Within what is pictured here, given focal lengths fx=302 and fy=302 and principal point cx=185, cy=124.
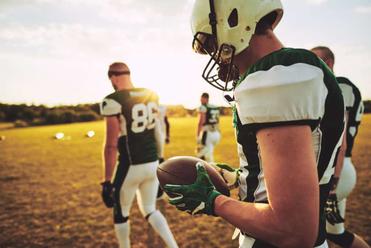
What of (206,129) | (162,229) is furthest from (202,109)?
(162,229)

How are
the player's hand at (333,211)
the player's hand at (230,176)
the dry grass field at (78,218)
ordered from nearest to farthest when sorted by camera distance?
the player's hand at (230,176) → the player's hand at (333,211) → the dry grass field at (78,218)

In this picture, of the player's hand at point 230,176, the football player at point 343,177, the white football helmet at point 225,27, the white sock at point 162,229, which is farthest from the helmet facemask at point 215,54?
the white sock at point 162,229

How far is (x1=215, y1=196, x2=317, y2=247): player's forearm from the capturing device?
35.2 inches

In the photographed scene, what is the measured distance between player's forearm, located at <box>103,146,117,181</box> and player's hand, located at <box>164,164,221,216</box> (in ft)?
7.69

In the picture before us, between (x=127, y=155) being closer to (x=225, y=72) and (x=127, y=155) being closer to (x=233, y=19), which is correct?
(x=225, y=72)

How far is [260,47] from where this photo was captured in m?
1.15

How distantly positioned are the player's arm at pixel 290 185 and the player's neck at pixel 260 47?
14.3 inches

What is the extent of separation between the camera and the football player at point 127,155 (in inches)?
134

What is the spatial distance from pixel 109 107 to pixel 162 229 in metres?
1.49

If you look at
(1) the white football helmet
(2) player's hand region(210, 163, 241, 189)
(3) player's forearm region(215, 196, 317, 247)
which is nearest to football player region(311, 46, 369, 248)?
(2) player's hand region(210, 163, 241, 189)

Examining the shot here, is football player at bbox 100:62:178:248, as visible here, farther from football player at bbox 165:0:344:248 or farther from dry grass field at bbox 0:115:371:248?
football player at bbox 165:0:344:248

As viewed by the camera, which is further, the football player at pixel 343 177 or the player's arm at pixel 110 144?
the player's arm at pixel 110 144

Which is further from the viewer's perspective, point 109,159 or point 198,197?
point 109,159

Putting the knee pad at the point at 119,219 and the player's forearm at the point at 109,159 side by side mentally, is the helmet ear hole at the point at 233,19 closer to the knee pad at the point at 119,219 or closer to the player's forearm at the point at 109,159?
the player's forearm at the point at 109,159
